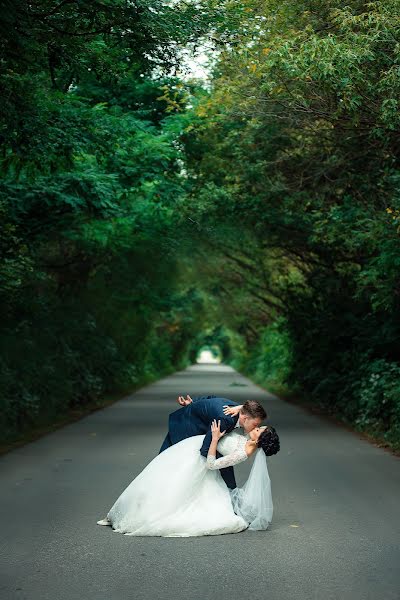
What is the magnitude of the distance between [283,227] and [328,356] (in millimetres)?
4250

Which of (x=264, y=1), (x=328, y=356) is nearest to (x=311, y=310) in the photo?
(x=328, y=356)

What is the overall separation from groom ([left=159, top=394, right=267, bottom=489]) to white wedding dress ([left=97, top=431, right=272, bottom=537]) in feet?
0.54

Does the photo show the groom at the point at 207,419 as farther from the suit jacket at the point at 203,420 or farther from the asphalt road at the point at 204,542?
the asphalt road at the point at 204,542

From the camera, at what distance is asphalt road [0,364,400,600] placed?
641 centimetres

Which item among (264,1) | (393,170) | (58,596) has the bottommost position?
(58,596)

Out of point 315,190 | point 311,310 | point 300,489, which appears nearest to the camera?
point 300,489

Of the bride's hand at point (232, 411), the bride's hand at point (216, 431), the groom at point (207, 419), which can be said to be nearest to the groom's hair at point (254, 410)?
the groom at point (207, 419)

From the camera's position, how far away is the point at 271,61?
44.4ft

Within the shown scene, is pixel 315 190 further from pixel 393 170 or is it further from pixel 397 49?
pixel 397 49

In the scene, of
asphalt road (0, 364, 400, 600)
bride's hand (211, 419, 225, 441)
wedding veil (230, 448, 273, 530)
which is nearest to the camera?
asphalt road (0, 364, 400, 600)

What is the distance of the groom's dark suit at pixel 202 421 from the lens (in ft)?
27.7

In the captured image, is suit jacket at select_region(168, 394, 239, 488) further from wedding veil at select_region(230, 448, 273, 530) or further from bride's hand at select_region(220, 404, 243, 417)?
wedding veil at select_region(230, 448, 273, 530)

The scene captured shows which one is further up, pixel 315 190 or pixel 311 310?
pixel 315 190

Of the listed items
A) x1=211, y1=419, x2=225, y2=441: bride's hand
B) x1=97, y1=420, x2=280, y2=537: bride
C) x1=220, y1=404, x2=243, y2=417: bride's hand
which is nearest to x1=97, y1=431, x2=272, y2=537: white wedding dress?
x1=97, y1=420, x2=280, y2=537: bride
